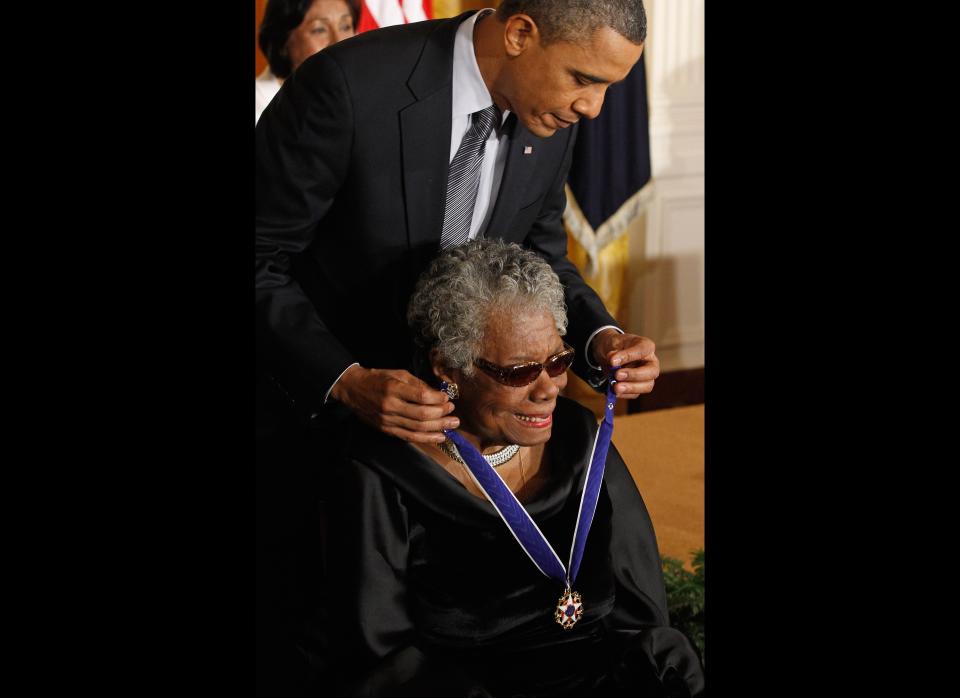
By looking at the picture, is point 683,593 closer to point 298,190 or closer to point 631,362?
point 631,362

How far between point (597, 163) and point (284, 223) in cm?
88

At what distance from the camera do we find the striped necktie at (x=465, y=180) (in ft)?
8.21

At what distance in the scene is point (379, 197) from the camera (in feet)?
8.11

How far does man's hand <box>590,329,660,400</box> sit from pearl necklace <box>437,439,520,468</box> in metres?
0.25

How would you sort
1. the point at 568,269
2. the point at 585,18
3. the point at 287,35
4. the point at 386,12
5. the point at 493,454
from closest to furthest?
the point at 585,18
the point at 493,454
the point at 568,269
the point at 287,35
the point at 386,12

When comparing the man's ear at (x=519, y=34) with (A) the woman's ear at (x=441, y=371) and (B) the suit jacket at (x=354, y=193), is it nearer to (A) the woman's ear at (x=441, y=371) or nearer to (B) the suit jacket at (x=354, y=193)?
(B) the suit jacket at (x=354, y=193)

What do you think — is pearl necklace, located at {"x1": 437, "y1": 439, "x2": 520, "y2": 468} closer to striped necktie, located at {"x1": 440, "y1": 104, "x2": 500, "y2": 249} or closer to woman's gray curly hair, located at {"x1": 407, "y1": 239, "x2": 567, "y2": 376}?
woman's gray curly hair, located at {"x1": 407, "y1": 239, "x2": 567, "y2": 376}

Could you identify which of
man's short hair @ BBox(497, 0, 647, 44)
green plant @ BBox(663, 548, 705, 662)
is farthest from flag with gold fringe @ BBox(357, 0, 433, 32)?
green plant @ BBox(663, 548, 705, 662)

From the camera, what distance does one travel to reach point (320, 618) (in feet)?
8.09

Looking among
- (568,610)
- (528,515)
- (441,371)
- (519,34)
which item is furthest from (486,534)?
(519,34)

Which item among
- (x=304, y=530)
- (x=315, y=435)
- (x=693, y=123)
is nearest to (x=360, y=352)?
(x=315, y=435)

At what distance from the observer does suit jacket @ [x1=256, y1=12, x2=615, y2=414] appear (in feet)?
7.89

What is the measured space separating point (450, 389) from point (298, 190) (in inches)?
19.4

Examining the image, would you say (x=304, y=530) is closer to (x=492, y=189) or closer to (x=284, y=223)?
(x=284, y=223)
